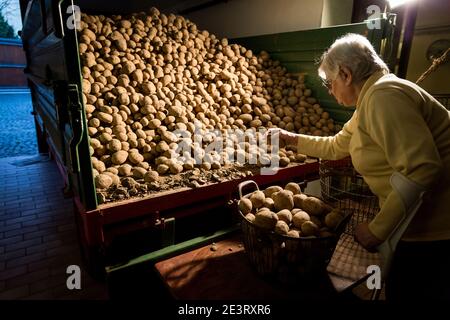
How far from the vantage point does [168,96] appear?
3.35 meters

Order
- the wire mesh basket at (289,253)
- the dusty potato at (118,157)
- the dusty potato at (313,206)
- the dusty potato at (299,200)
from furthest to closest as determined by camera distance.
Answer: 1. the dusty potato at (118,157)
2. the dusty potato at (299,200)
3. the dusty potato at (313,206)
4. the wire mesh basket at (289,253)

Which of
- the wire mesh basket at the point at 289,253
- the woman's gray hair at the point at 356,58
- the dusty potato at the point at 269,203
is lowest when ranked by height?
the wire mesh basket at the point at 289,253

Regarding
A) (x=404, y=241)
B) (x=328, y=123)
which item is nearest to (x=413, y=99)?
(x=404, y=241)

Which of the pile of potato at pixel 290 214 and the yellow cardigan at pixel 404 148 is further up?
the yellow cardigan at pixel 404 148

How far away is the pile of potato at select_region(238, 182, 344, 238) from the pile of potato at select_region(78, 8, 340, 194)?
0.83 metres

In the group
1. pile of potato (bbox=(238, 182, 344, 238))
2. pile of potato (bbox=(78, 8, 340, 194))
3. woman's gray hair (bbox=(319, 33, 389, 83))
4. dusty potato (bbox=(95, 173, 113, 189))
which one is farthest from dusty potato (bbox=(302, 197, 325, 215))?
dusty potato (bbox=(95, 173, 113, 189))

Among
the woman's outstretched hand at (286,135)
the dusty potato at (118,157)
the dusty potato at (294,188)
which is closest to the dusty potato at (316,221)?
the dusty potato at (294,188)

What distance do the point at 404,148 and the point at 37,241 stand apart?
11.9 ft

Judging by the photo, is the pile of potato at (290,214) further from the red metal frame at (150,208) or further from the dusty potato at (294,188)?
the red metal frame at (150,208)

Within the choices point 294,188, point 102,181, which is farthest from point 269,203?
point 102,181

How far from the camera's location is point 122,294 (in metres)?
2.13

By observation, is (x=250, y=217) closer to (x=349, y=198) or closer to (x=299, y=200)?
(x=299, y=200)

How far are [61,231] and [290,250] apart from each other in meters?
3.03

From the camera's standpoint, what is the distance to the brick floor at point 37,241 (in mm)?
2676
